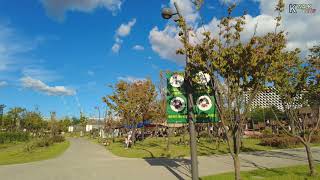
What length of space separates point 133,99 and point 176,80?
2635 cm

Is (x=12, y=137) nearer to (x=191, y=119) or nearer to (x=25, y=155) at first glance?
(x=25, y=155)

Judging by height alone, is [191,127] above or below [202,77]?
below

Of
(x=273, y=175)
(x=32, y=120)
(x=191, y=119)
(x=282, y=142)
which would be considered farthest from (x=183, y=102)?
(x=32, y=120)

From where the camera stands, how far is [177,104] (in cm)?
1152

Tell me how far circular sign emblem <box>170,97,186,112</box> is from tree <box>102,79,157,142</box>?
2454cm

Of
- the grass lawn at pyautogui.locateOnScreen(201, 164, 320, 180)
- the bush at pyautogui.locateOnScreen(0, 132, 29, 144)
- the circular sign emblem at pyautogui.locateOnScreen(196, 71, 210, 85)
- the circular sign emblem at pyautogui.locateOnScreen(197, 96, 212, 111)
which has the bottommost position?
the grass lawn at pyautogui.locateOnScreen(201, 164, 320, 180)

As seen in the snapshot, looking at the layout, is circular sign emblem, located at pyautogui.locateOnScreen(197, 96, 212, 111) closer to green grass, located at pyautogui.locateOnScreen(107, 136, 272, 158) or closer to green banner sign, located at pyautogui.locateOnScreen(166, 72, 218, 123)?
green banner sign, located at pyautogui.locateOnScreen(166, 72, 218, 123)

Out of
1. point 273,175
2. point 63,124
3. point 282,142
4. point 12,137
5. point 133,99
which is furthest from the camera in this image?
point 63,124

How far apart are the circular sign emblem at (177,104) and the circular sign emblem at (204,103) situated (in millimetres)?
615

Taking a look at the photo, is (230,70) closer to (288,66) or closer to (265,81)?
(265,81)

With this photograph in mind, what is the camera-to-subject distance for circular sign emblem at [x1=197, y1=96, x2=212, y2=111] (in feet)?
36.1

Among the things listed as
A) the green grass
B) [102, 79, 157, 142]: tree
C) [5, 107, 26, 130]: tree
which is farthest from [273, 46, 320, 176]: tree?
[5, 107, 26, 130]: tree

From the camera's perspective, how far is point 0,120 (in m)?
72.8

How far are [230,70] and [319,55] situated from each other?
5405mm
